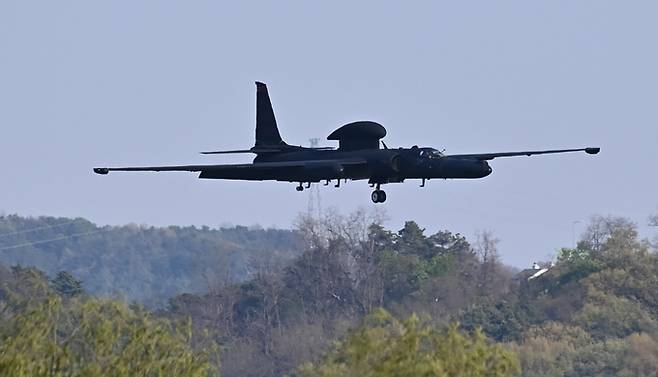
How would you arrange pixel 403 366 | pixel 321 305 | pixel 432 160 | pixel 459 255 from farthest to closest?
1. pixel 459 255
2. pixel 321 305
3. pixel 432 160
4. pixel 403 366

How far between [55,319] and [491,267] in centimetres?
10549

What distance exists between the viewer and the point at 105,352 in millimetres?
52469

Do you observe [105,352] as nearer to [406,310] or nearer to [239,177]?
[239,177]

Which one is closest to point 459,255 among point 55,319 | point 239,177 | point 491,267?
point 491,267

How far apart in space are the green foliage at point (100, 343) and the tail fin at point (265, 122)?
14075 mm

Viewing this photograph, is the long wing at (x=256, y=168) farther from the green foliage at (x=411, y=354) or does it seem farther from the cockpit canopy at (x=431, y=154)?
the green foliage at (x=411, y=354)

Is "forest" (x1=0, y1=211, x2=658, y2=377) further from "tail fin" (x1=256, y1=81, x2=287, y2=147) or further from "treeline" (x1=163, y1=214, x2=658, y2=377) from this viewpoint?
"tail fin" (x1=256, y1=81, x2=287, y2=147)

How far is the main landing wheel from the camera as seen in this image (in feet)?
203

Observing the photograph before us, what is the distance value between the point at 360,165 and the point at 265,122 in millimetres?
7842

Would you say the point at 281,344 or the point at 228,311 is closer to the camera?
the point at 281,344

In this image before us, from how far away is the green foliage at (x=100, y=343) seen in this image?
51500 mm

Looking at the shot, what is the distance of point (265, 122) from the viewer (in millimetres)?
69438

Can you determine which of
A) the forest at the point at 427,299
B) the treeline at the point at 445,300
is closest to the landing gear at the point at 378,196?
the forest at the point at 427,299

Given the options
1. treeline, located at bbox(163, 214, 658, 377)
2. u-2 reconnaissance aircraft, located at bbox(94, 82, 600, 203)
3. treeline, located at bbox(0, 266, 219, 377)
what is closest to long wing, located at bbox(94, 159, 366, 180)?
u-2 reconnaissance aircraft, located at bbox(94, 82, 600, 203)
